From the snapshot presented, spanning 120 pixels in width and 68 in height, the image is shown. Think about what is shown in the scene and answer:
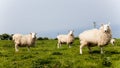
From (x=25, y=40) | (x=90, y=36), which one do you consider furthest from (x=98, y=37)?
(x=25, y=40)

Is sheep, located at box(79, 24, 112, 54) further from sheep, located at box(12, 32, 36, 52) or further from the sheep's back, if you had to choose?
sheep, located at box(12, 32, 36, 52)

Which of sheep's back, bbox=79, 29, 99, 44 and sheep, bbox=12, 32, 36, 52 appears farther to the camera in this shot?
sheep, bbox=12, 32, 36, 52

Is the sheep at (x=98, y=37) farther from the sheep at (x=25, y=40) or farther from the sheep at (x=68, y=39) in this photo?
the sheep at (x=68, y=39)

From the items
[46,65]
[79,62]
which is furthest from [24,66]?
[79,62]

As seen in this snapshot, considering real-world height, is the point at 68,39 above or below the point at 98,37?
above

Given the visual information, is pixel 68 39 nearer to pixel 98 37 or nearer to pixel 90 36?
pixel 90 36

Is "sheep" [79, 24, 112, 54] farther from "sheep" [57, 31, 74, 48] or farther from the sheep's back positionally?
"sheep" [57, 31, 74, 48]

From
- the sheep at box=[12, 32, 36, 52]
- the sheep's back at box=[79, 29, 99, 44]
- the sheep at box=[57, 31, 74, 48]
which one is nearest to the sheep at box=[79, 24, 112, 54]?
the sheep's back at box=[79, 29, 99, 44]

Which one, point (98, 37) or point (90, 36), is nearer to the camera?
point (98, 37)

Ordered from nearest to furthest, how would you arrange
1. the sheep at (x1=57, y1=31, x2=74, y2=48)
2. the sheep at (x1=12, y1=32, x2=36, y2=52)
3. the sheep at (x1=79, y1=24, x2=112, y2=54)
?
the sheep at (x1=79, y1=24, x2=112, y2=54) < the sheep at (x1=12, y1=32, x2=36, y2=52) < the sheep at (x1=57, y1=31, x2=74, y2=48)

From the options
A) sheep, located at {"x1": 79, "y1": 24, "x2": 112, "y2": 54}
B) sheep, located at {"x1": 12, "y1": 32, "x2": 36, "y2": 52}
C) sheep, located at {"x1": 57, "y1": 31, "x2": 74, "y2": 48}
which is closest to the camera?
sheep, located at {"x1": 79, "y1": 24, "x2": 112, "y2": 54}

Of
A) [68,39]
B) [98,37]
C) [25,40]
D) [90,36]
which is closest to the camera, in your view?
[98,37]

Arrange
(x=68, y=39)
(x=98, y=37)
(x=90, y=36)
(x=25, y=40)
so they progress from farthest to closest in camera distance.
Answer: (x=68, y=39)
(x=25, y=40)
(x=90, y=36)
(x=98, y=37)

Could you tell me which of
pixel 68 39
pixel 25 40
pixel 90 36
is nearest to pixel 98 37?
pixel 90 36
